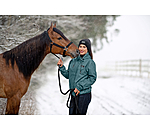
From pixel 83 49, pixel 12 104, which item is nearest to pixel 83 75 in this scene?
pixel 83 49

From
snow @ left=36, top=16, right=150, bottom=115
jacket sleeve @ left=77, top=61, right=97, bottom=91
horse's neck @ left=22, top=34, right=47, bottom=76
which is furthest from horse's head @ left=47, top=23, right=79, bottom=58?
snow @ left=36, top=16, right=150, bottom=115

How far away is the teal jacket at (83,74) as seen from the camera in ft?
4.63

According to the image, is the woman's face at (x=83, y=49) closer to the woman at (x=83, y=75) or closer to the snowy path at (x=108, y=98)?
the woman at (x=83, y=75)

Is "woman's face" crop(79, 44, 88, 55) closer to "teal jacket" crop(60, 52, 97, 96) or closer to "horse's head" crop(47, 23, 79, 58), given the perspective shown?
"teal jacket" crop(60, 52, 97, 96)

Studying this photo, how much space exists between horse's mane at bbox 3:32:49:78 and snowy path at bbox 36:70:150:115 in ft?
3.99

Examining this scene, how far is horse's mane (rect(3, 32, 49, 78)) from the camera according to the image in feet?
5.46

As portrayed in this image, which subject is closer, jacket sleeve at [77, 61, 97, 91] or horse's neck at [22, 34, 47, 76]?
jacket sleeve at [77, 61, 97, 91]

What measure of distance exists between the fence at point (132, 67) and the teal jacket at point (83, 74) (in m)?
2.31

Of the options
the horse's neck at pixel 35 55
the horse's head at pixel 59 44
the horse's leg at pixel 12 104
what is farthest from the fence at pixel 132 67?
the horse's leg at pixel 12 104

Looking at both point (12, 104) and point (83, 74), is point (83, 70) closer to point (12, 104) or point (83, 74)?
point (83, 74)

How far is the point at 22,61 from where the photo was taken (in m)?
1.69
